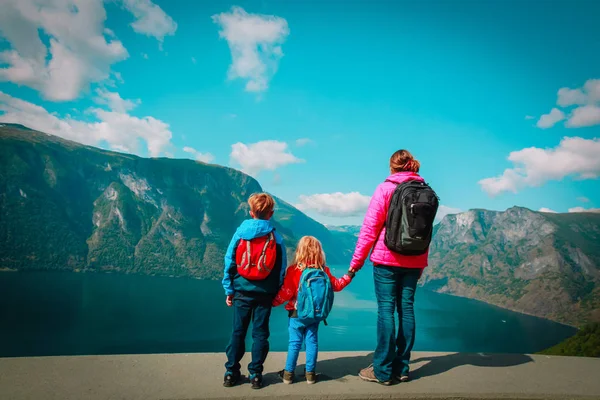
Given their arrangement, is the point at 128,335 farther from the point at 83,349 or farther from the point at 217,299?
the point at 217,299

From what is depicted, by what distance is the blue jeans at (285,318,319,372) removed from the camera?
3.63 metres

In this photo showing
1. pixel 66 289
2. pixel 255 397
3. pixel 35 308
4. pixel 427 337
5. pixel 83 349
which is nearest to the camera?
pixel 255 397

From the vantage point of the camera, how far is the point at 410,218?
11.8 feet

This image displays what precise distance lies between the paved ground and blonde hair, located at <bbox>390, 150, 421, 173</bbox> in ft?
7.71

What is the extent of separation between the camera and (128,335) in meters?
79.1

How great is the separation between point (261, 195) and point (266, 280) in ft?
3.08

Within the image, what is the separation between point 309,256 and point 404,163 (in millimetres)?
1548

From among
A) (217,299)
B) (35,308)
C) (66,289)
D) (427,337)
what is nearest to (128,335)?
(35,308)

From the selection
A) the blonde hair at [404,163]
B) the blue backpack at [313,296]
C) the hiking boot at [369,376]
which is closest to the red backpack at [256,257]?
the blue backpack at [313,296]

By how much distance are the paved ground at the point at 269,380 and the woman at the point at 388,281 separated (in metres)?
0.20

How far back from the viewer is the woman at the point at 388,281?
147 inches

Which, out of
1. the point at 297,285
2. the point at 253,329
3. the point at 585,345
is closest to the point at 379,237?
the point at 297,285

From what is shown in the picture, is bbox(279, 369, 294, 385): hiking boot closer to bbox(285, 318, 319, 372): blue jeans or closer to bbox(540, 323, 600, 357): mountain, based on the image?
bbox(285, 318, 319, 372): blue jeans

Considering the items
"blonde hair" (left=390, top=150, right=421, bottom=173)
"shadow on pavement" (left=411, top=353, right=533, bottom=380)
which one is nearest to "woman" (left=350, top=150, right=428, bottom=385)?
"blonde hair" (left=390, top=150, right=421, bottom=173)
